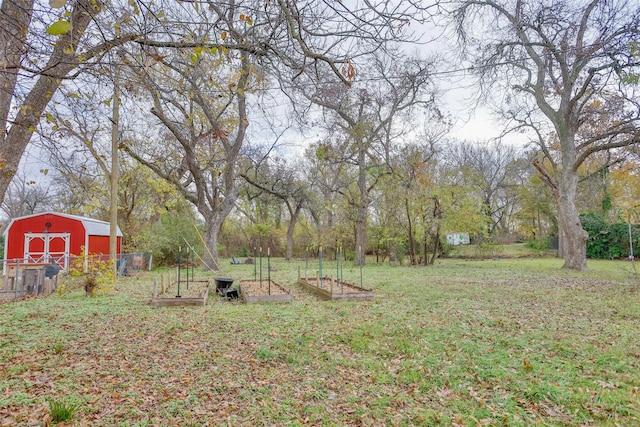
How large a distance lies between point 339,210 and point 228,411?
1740 centimetres

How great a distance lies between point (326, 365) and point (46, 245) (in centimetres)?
1567

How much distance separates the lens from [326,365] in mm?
4215

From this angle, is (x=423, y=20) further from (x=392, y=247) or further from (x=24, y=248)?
(x=24, y=248)

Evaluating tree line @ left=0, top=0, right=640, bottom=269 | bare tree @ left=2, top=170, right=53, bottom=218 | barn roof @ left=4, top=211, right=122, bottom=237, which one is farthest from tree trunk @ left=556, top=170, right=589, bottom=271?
bare tree @ left=2, top=170, right=53, bottom=218

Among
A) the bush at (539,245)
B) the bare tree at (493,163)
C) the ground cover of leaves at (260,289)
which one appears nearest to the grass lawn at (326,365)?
the ground cover of leaves at (260,289)

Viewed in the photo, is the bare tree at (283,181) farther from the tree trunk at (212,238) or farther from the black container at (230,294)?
the black container at (230,294)

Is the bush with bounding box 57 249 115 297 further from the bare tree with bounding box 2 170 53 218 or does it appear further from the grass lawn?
the bare tree with bounding box 2 170 53 218

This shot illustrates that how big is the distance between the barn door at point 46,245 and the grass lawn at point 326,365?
983cm

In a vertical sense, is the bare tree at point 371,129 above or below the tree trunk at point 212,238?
above

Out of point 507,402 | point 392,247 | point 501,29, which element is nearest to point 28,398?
point 507,402

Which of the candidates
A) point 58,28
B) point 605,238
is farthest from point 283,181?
point 58,28

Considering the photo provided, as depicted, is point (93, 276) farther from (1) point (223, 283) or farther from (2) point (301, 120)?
(2) point (301, 120)

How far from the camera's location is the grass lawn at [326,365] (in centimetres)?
311

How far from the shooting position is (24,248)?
14898mm
